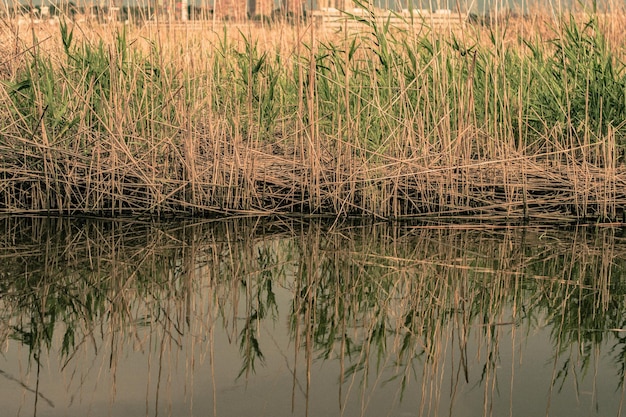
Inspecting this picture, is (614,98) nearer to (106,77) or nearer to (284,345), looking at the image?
(106,77)

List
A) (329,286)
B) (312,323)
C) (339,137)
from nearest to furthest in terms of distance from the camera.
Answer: (312,323)
(329,286)
(339,137)

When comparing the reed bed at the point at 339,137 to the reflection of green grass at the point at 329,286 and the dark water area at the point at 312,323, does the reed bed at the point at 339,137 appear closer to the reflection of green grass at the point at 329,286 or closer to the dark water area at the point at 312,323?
the reflection of green grass at the point at 329,286

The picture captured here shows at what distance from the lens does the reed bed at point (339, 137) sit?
4.26 metres

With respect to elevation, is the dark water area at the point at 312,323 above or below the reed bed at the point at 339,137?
below

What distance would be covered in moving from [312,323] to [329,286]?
0.41 metres

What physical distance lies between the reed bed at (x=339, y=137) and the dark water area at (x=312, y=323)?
16.6 inches

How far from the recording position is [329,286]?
9.93ft

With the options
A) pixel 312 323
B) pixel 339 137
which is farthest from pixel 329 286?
pixel 339 137

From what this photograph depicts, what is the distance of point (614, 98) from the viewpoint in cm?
455

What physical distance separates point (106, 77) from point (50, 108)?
0.32m

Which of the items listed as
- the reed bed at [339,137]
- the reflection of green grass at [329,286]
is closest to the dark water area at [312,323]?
the reflection of green grass at [329,286]

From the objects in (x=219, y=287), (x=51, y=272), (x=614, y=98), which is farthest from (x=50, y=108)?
(x=614, y=98)

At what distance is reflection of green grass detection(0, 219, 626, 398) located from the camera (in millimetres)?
2473

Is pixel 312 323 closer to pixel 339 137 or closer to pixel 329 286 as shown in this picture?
pixel 329 286
